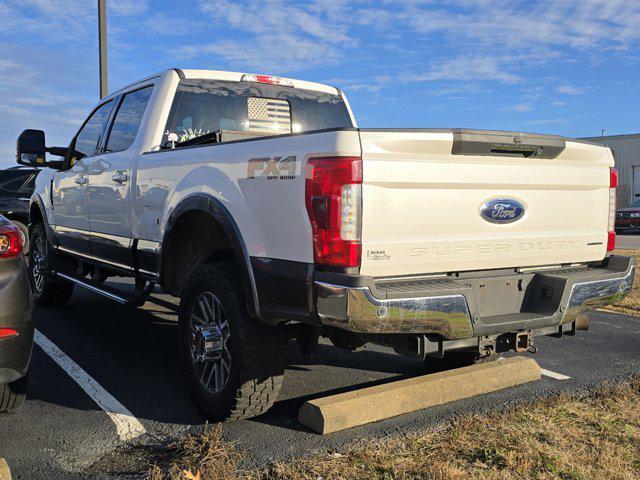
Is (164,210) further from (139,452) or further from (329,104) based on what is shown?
(329,104)

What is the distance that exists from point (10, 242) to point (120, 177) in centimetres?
152

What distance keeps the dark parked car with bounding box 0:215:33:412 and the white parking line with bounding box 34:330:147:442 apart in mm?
616

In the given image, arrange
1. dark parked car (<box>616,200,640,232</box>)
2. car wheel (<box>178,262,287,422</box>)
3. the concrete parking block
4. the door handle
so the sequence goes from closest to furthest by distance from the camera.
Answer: car wheel (<box>178,262,287,422</box>) < the concrete parking block < the door handle < dark parked car (<box>616,200,640,232</box>)

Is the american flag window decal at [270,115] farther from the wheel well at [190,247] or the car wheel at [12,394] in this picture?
the car wheel at [12,394]

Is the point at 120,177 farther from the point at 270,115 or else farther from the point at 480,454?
the point at 480,454

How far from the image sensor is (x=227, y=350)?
3.54 m

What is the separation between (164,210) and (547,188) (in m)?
2.38

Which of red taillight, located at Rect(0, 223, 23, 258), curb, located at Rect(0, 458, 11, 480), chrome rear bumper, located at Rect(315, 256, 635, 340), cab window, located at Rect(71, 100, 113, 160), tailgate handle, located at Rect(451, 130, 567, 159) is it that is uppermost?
cab window, located at Rect(71, 100, 113, 160)

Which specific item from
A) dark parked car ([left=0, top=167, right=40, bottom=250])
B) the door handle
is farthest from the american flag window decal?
dark parked car ([left=0, top=167, right=40, bottom=250])

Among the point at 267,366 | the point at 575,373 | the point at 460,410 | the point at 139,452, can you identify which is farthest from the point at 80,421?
the point at 575,373

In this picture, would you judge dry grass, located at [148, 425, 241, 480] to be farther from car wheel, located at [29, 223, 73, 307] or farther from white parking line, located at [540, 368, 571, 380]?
car wheel, located at [29, 223, 73, 307]

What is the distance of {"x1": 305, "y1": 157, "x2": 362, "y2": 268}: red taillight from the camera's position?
286 cm

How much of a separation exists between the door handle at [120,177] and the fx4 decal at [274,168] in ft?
5.86

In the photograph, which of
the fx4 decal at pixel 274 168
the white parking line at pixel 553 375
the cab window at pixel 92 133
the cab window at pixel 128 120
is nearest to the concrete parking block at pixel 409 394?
the white parking line at pixel 553 375
